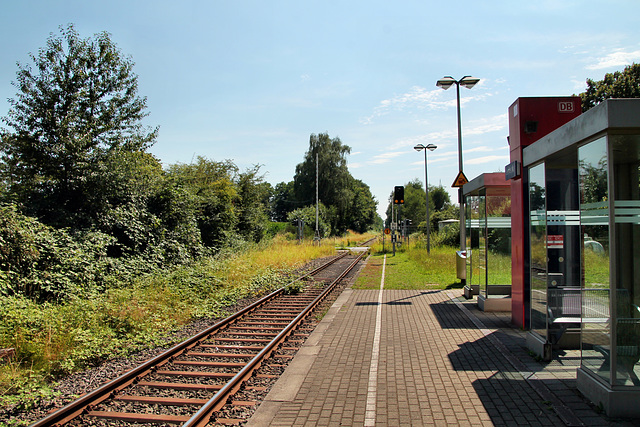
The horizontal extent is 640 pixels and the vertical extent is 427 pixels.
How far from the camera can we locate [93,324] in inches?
310

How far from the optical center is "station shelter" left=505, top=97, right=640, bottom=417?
448 cm

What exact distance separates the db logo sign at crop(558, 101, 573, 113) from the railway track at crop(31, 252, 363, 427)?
638 cm

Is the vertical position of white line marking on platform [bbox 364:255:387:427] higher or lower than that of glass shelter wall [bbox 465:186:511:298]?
lower

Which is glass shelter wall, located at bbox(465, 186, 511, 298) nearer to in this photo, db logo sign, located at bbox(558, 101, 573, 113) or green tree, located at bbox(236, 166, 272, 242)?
db logo sign, located at bbox(558, 101, 573, 113)

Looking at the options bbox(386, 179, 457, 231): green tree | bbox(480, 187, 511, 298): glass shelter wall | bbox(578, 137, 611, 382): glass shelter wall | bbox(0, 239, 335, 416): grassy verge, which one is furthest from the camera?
bbox(386, 179, 457, 231): green tree

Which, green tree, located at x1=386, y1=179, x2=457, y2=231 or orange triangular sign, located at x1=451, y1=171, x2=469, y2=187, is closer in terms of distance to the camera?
orange triangular sign, located at x1=451, y1=171, x2=469, y2=187

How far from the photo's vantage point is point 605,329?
4688 mm

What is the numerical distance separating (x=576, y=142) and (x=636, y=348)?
7.63 ft

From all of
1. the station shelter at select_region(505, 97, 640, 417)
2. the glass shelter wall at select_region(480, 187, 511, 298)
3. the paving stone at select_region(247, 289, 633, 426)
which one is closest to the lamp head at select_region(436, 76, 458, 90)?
the glass shelter wall at select_region(480, 187, 511, 298)

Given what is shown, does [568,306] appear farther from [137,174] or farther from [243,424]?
[137,174]

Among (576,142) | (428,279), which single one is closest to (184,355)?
(576,142)

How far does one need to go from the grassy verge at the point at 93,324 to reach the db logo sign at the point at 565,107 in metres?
8.17

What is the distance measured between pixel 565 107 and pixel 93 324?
9385 millimetres

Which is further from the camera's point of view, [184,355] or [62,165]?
[62,165]
